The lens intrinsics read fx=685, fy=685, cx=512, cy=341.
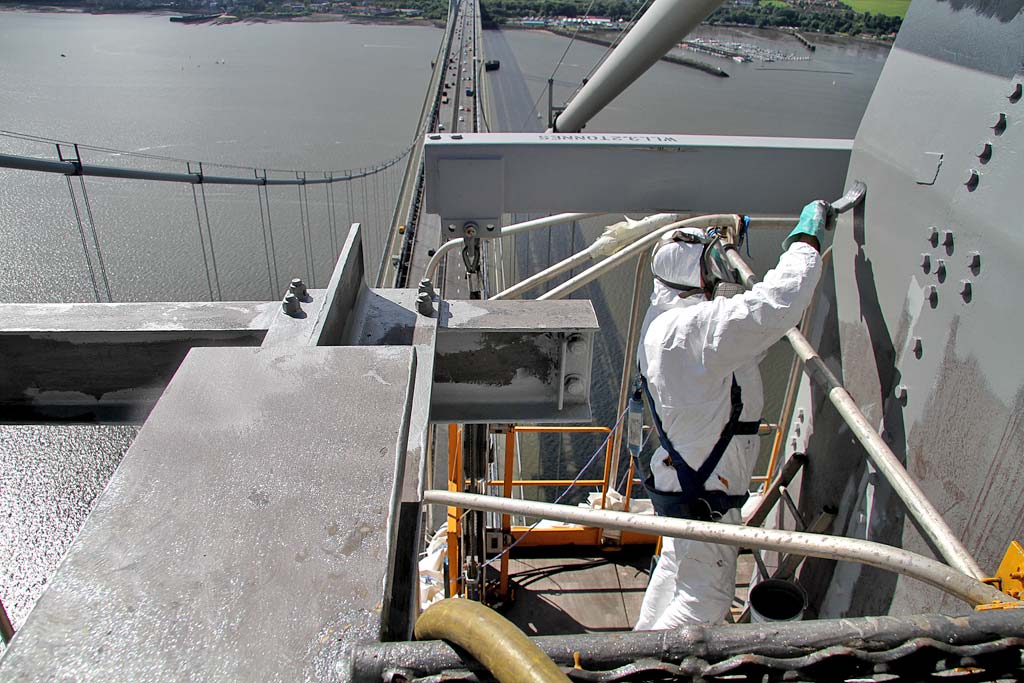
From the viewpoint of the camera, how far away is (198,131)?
21047 mm

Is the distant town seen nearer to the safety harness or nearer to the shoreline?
the shoreline

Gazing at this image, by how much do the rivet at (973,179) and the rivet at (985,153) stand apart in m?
0.03

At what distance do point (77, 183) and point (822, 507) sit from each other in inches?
758

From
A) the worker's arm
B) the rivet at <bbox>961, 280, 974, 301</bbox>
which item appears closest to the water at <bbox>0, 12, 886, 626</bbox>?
the worker's arm

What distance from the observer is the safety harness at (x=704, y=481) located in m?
2.33

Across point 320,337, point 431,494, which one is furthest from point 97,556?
point 320,337

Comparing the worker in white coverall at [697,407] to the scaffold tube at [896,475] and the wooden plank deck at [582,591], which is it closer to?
the scaffold tube at [896,475]

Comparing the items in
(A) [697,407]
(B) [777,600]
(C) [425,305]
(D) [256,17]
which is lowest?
(D) [256,17]

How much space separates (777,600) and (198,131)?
2267cm

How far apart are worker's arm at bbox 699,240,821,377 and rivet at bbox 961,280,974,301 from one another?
0.42 metres

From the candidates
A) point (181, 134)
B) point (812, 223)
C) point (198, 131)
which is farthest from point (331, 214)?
point (812, 223)

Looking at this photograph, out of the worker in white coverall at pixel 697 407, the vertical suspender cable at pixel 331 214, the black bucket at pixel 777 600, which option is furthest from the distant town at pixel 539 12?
the black bucket at pixel 777 600

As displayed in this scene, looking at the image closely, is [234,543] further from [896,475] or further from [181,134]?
[181,134]

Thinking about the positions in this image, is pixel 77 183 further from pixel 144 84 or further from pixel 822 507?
pixel 822 507
